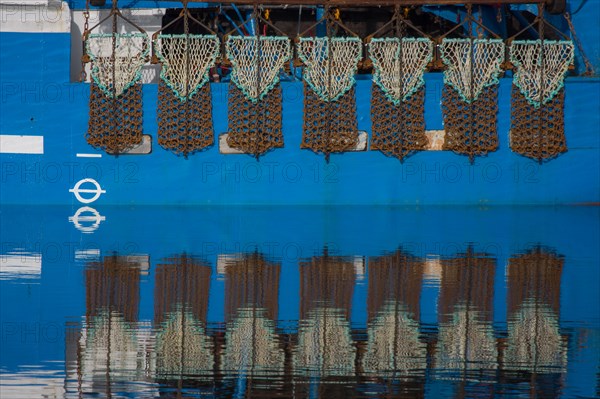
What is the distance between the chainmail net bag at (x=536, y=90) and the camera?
16.0 metres

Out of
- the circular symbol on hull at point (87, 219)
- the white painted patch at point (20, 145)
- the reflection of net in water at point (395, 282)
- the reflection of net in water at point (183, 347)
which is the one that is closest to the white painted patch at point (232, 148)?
the circular symbol on hull at point (87, 219)

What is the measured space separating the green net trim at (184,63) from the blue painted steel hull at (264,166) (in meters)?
0.36

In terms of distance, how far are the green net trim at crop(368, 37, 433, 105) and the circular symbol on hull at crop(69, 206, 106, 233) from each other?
4707 mm

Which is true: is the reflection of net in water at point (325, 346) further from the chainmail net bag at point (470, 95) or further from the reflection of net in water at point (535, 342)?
the chainmail net bag at point (470, 95)

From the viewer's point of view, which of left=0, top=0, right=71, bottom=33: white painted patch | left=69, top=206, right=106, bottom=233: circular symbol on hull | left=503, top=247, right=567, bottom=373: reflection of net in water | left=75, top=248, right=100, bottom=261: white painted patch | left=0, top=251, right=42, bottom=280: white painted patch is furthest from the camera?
left=0, top=0, right=71, bottom=33: white painted patch

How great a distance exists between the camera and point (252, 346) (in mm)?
6977

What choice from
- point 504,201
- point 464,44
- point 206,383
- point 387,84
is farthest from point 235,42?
point 206,383

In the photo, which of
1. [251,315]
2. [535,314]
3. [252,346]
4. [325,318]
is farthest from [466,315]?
[252,346]

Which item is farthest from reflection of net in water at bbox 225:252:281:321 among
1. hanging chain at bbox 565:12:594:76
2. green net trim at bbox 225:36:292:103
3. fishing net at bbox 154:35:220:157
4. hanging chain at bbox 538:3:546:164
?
hanging chain at bbox 565:12:594:76

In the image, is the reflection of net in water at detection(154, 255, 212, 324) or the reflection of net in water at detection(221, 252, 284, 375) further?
the reflection of net in water at detection(154, 255, 212, 324)

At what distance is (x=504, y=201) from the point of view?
16.2 metres

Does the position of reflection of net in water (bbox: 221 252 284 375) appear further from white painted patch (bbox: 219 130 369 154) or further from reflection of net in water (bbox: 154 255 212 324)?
white painted patch (bbox: 219 130 369 154)

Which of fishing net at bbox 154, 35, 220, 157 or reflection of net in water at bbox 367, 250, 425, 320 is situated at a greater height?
fishing net at bbox 154, 35, 220, 157

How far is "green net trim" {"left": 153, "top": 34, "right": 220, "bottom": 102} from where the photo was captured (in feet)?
51.3
